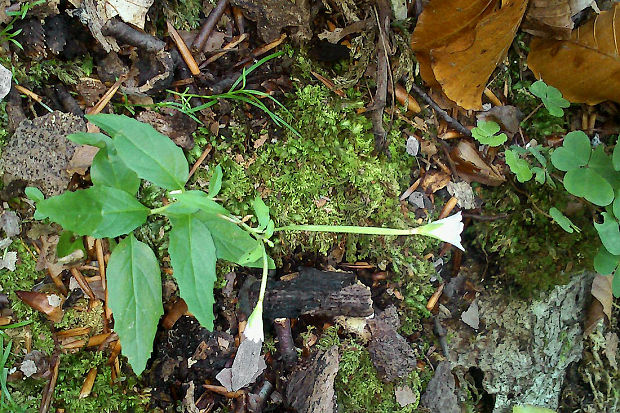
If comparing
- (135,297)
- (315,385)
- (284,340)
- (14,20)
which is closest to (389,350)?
(315,385)

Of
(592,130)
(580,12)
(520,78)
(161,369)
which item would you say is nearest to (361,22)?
(520,78)

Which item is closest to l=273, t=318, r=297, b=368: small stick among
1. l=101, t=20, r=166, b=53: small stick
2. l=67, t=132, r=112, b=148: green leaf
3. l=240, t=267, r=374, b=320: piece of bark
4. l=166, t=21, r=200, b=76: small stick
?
l=240, t=267, r=374, b=320: piece of bark

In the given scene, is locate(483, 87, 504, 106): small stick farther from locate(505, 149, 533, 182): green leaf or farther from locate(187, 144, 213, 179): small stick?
locate(187, 144, 213, 179): small stick

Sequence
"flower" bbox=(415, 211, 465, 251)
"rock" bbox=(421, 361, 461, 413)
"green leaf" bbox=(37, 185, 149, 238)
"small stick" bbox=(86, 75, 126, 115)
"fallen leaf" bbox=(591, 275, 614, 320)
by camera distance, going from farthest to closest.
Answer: "fallen leaf" bbox=(591, 275, 614, 320)
"rock" bbox=(421, 361, 461, 413)
"small stick" bbox=(86, 75, 126, 115)
"flower" bbox=(415, 211, 465, 251)
"green leaf" bbox=(37, 185, 149, 238)

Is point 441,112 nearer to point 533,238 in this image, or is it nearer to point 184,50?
point 533,238

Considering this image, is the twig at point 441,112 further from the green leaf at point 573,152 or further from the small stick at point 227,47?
the small stick at point 227,47

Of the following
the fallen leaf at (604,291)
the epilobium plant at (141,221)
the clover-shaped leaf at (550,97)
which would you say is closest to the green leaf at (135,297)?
the epilobium plant at (141,221)
